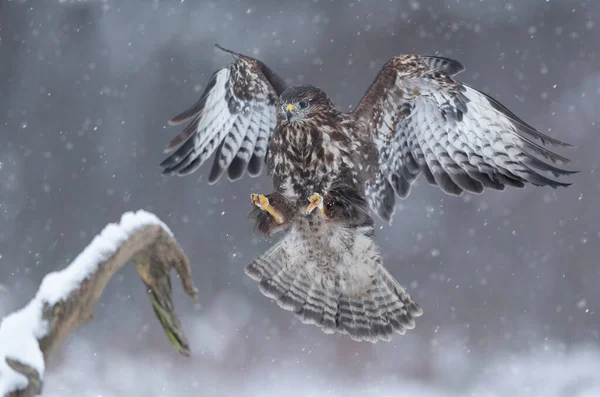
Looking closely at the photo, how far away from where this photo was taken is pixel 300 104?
3322 mm

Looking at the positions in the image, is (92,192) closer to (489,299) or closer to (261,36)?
(261,36)

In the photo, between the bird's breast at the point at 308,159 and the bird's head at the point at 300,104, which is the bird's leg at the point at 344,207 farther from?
the bird's head at the point at 300,104

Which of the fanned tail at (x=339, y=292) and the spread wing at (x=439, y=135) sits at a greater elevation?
the spread wing at (x=439, y=135)

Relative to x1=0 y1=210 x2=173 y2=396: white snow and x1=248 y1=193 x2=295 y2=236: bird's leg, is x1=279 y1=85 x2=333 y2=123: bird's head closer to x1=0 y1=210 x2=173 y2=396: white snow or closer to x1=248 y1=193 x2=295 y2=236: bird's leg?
x1=248 y1=193 x2=295 y2=236: bird's leg

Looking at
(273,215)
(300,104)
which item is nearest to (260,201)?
(273,215)

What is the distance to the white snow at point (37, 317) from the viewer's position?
3.86ft

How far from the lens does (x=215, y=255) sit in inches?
287

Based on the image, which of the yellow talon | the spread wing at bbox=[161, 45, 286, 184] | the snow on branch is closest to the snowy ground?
the spread wing at bbox=[161, 45, 286, 184]

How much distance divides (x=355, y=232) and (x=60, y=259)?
4601 mm

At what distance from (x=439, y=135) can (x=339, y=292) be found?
925 mm

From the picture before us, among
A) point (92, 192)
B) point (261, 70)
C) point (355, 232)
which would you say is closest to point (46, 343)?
point (355, 232)

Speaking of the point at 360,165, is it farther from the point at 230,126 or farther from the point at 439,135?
the point at 230,126

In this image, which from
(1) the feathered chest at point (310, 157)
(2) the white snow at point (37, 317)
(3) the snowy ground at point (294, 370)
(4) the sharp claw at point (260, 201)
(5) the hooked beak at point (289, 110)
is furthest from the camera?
(3) the snowy ground at point (294, 370)

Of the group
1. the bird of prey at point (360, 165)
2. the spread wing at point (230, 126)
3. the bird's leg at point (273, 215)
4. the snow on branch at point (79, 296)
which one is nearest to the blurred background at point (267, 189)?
the spread wing at point (230, 126)
